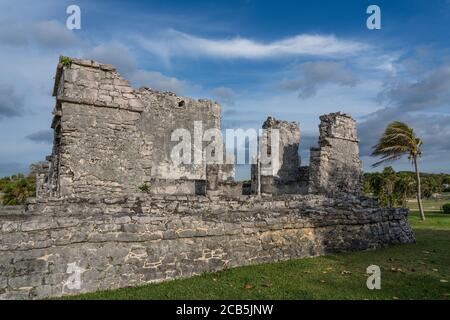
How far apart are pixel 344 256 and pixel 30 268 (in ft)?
21.6

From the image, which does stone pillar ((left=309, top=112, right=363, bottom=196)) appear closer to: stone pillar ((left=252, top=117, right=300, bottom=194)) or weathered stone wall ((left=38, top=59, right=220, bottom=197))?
stone pillar ((left=252, top=117, right=300, bottom=194))

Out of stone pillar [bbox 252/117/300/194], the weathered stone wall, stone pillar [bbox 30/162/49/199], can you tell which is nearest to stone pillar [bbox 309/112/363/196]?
stone pillar [bbox 252/117/300/194]

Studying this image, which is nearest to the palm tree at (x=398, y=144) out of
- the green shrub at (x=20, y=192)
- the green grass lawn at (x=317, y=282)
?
the green grass lawn at (x=317, y=282)

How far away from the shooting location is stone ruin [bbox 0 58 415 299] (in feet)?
20.3

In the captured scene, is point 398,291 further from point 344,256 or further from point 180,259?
point 180,259

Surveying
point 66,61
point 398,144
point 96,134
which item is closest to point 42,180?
point 96,134

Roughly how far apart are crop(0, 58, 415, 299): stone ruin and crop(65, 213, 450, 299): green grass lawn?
0.40m

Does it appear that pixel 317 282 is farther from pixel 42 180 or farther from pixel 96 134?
pixel 42 180

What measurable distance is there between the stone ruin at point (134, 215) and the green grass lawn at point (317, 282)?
0.40 meters

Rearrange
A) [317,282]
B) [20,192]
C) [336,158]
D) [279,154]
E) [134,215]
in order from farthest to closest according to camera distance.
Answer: [20,192]
[279,154]
[336,158]
[134,215]
[317,282]

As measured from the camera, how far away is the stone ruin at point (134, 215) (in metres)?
6.20

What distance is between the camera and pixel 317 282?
6.76 meters

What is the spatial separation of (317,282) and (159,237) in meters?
2.89

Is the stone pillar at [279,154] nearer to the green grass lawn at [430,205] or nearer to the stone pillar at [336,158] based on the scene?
the stone pillar at [336,158]
